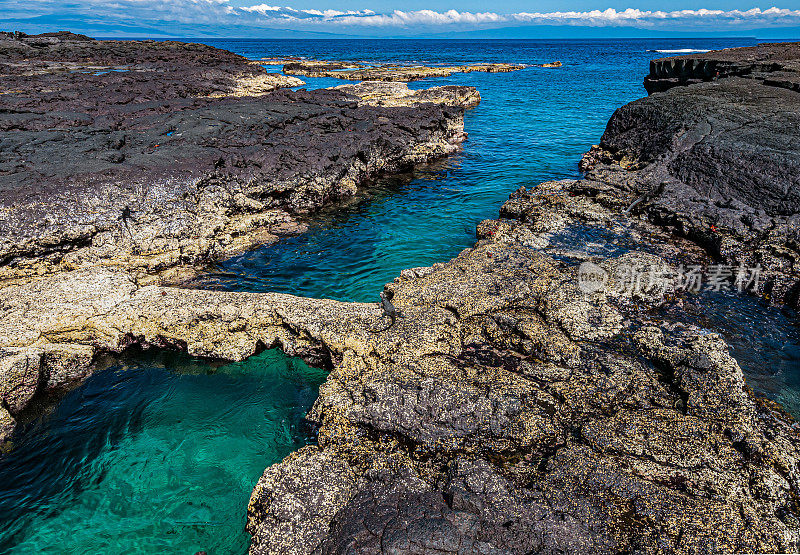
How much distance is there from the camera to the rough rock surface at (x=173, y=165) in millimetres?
11930

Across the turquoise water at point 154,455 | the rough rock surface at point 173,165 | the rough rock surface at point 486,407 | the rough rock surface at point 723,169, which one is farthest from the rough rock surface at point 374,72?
the turquoise water at point 154,455

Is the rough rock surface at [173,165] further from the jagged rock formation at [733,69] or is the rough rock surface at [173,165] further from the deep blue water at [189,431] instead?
the jagged rock formation at [733,69]

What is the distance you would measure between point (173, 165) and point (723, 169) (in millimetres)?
16986

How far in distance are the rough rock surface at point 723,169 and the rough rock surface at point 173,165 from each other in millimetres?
9694

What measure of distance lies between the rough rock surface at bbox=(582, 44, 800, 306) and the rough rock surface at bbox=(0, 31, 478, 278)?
9694 mm

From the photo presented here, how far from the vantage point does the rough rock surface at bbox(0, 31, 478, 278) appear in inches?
470

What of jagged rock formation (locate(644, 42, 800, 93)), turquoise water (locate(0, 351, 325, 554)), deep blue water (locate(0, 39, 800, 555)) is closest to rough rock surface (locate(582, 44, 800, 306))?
jagged rock formation (locate(644, 42, 800, 93))

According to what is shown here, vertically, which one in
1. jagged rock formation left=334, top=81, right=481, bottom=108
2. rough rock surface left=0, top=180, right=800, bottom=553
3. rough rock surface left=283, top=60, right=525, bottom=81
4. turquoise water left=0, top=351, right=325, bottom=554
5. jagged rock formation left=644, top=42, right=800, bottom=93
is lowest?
turquoise water left=0, top=351, right=325, bottom=554

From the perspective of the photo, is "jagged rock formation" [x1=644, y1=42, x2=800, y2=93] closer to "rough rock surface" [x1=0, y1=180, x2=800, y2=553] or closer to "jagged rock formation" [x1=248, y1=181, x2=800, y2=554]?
"rough rock surface" [x1=0, y1=180, x2=800, y2=553]

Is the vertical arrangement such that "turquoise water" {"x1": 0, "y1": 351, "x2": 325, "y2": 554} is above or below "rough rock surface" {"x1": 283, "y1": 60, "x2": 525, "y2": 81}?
Answer: below

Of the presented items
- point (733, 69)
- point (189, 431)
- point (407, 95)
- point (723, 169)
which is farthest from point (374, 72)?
point (189, 431)

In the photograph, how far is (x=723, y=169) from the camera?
13.6 metres

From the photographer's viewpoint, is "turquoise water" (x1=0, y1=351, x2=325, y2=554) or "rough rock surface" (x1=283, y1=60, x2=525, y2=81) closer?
"turquoise water" (x1=0, y1=351, x2=325, y2=554)

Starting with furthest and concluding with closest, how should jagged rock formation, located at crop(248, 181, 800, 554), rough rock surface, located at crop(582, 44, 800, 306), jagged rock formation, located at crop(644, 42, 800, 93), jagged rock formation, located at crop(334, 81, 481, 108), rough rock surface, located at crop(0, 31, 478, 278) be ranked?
jagged rock formation, located at crop(334, 81, 481, 108)
jagged rock formation, located at crop(644, 42, 800, 93)
rough rock surface, located at crop(0, 31, 478, 278)
rough rock surface, located at crop(582, 44, 800, 306)
jagged rock formation, located at crop(248, 181, 800, 554)
